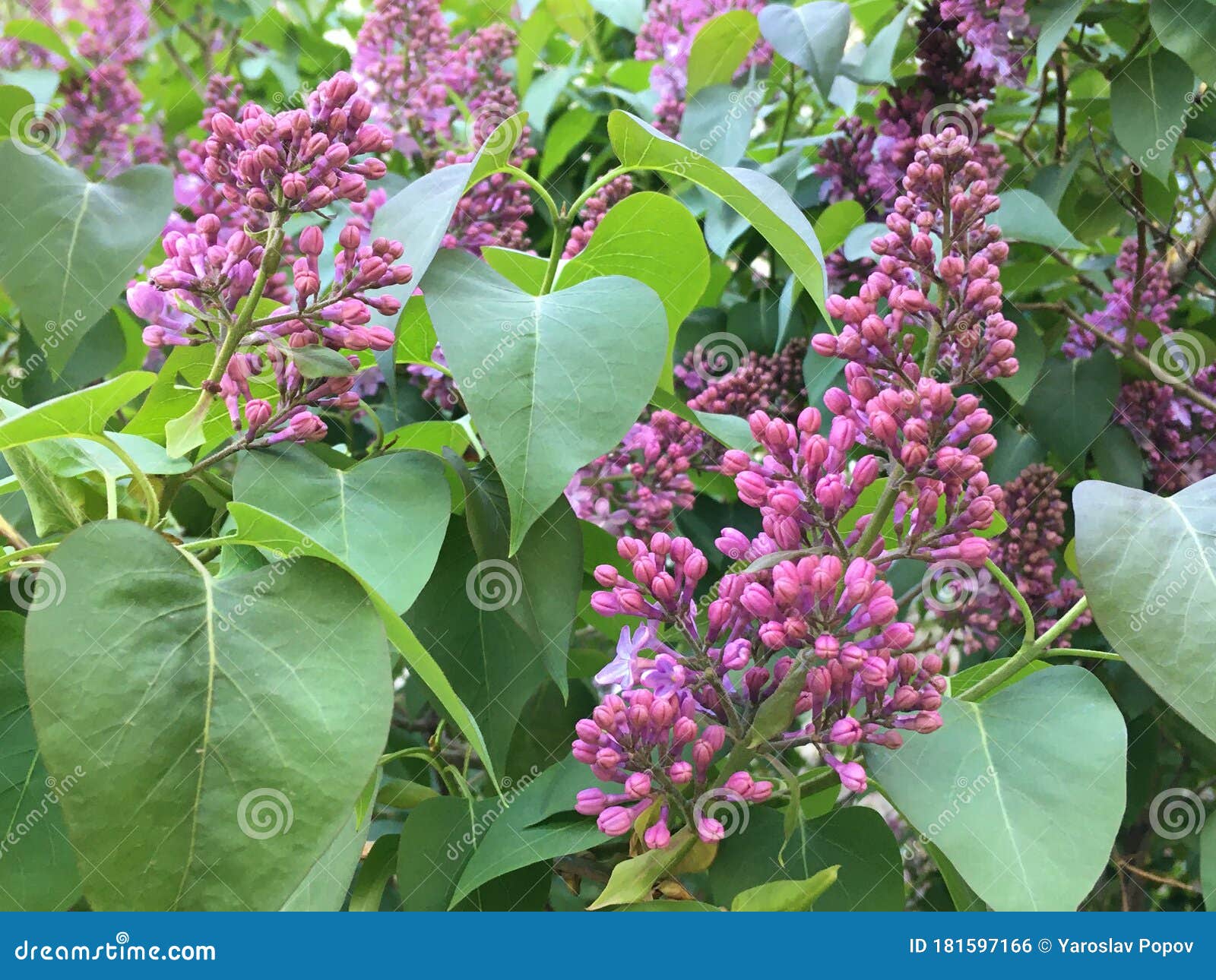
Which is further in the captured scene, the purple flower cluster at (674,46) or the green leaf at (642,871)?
the purple flower cluster at (674,46)

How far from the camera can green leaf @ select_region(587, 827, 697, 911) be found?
62 cm

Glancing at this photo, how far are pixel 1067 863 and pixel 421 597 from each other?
0.43 metres

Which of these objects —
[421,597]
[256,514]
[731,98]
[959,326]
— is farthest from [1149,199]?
[256,514]

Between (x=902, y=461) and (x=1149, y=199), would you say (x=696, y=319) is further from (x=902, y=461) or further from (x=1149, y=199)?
(x=902, y=461)

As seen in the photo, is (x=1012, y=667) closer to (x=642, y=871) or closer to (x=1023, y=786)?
(x=1023, y=786)

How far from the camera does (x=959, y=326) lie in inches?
26.3

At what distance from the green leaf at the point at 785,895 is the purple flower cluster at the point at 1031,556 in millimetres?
566

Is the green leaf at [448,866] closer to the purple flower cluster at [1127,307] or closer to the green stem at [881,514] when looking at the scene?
the green stem at [881,514]

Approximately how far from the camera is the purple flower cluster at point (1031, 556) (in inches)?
42.4
